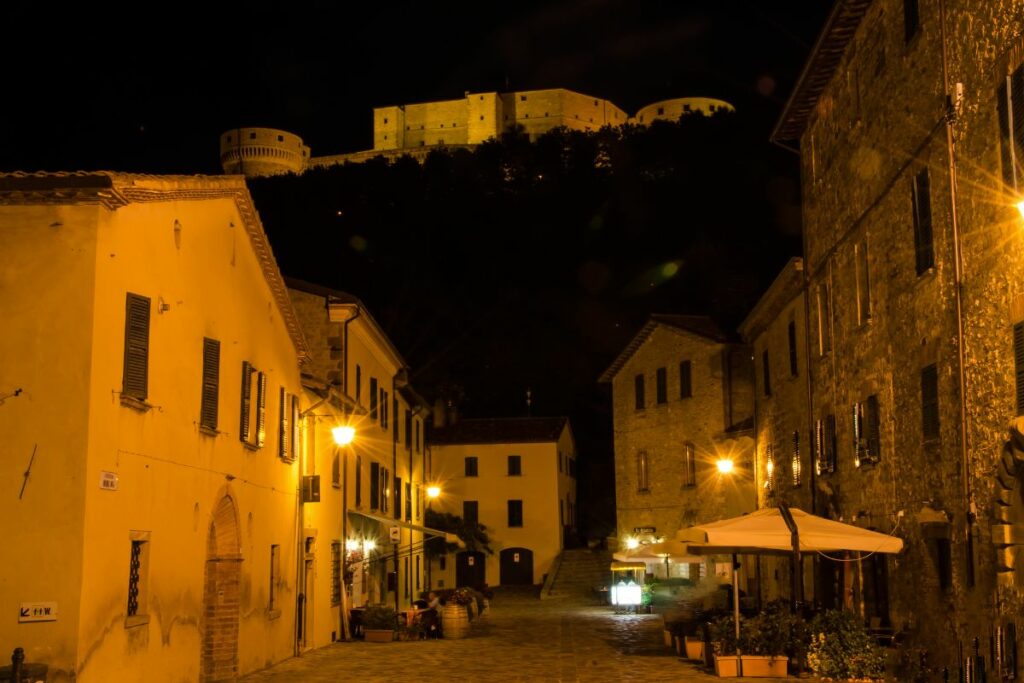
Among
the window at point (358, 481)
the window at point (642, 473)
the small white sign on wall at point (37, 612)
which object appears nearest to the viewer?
A: the small white sign on wall at point (37, 612)

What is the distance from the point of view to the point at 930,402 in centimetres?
1388

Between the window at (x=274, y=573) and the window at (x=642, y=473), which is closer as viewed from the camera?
the window at (x=274, y=573)

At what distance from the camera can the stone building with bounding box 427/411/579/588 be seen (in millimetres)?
50906

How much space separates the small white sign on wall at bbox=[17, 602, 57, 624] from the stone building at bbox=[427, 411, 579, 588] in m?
40.4

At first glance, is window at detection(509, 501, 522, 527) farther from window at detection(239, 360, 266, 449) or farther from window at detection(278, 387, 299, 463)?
window at detection(239, 360, 266, 449)

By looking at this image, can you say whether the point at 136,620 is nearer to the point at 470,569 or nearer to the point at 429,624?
the point at 429,624

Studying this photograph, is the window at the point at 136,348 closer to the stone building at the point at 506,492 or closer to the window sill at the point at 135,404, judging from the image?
the window sill at the point at 135,404

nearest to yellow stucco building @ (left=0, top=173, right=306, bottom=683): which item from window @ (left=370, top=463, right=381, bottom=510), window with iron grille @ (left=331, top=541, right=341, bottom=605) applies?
window with iron grille @ (left=331, top=541, right=341, bottom=605)

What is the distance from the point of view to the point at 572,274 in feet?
229

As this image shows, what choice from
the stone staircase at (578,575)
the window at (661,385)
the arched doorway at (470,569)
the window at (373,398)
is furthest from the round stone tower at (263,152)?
the window at (373,398)

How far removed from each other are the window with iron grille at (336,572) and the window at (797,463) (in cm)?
1006

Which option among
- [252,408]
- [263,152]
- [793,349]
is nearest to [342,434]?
[252,408]

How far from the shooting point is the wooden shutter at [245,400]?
16656 millimetres

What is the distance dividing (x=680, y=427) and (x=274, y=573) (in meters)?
20.8
